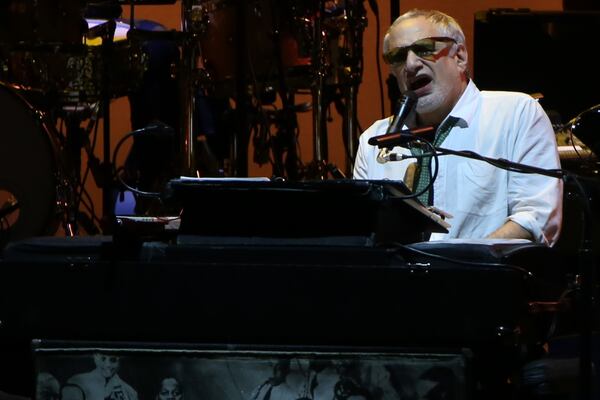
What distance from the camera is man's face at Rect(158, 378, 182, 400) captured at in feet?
5.58

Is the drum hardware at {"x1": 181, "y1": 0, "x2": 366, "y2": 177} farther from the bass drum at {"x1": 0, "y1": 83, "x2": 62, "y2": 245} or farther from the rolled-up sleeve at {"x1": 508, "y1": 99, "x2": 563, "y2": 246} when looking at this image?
the rolled-up sleeve at {"x1": 508, "y1": 99, "x2": 563, "y2": 246}

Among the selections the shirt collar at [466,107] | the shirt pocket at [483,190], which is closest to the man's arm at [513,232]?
the shirt pocket at [483,190]

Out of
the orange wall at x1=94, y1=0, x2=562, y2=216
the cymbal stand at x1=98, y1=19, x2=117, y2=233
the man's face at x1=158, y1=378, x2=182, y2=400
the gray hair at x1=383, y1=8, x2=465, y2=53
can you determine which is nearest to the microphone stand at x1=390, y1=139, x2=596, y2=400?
the man's face at x1=158, y1=378, x2=182, y2=400

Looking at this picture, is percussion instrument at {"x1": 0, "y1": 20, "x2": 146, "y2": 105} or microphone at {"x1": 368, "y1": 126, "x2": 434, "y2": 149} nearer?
microphone at {"x1": 368, "y1": 126, "x2": 434, "y2": 149}

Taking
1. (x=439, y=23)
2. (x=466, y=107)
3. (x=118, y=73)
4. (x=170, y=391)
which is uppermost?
(x=439, y=23)

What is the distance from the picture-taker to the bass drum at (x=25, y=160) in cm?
439

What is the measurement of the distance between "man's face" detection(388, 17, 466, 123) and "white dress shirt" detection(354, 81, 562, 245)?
5 cm

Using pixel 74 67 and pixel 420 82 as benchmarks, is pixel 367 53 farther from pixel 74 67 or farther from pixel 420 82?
pixel 420 82

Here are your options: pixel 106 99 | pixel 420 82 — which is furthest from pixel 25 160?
pixel 420 82

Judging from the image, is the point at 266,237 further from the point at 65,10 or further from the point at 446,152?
the point at 65,10

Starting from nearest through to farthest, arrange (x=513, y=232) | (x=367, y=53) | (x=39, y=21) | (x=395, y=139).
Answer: (x=395, y=139) < (x=513, y=232) < (x=39, y=21) < (x=367, y=53)

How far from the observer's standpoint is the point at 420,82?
3.19m

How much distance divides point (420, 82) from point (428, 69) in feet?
0.14

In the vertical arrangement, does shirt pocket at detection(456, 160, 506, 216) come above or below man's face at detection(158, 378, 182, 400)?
above
